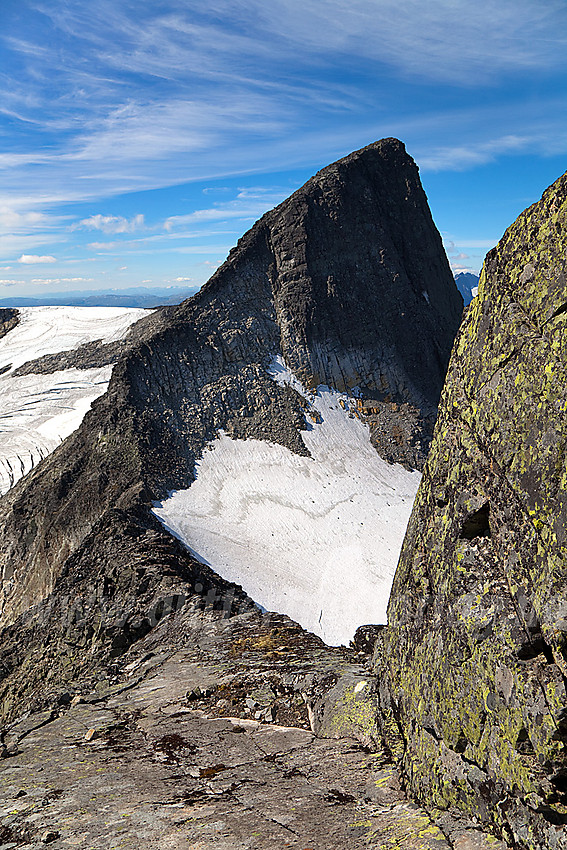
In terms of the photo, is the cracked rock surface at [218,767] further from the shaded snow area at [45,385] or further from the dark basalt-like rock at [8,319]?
the dark basalt-like rock at [8,319]

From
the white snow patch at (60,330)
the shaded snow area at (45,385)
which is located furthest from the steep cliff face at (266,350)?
the white snow patch at (60,330)

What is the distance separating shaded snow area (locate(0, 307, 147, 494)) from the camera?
52.9 meters

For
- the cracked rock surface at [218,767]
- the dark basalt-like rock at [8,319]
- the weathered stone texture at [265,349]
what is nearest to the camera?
the cracked rock surface at [218,767]

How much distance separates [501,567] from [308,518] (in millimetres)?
39017

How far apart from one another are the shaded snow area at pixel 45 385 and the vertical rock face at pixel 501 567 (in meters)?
47.7

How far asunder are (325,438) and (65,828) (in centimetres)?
4912

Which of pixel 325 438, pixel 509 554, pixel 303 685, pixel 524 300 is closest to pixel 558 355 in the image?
pixel 524 300

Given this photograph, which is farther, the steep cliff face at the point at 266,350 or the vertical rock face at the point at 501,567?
the steep cliff face at the point at 266,350

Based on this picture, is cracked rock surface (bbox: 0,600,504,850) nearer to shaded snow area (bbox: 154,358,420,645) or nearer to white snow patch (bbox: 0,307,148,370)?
shaded snow area (bbox: 154,358,420,645)

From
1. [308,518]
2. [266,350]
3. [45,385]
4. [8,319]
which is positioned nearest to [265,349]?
[266,350]

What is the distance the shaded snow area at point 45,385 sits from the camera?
52.9 m

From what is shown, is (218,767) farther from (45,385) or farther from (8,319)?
(8,319)

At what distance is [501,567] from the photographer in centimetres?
673

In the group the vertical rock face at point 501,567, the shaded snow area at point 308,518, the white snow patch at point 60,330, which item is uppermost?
the white snow patch at point 60,330
